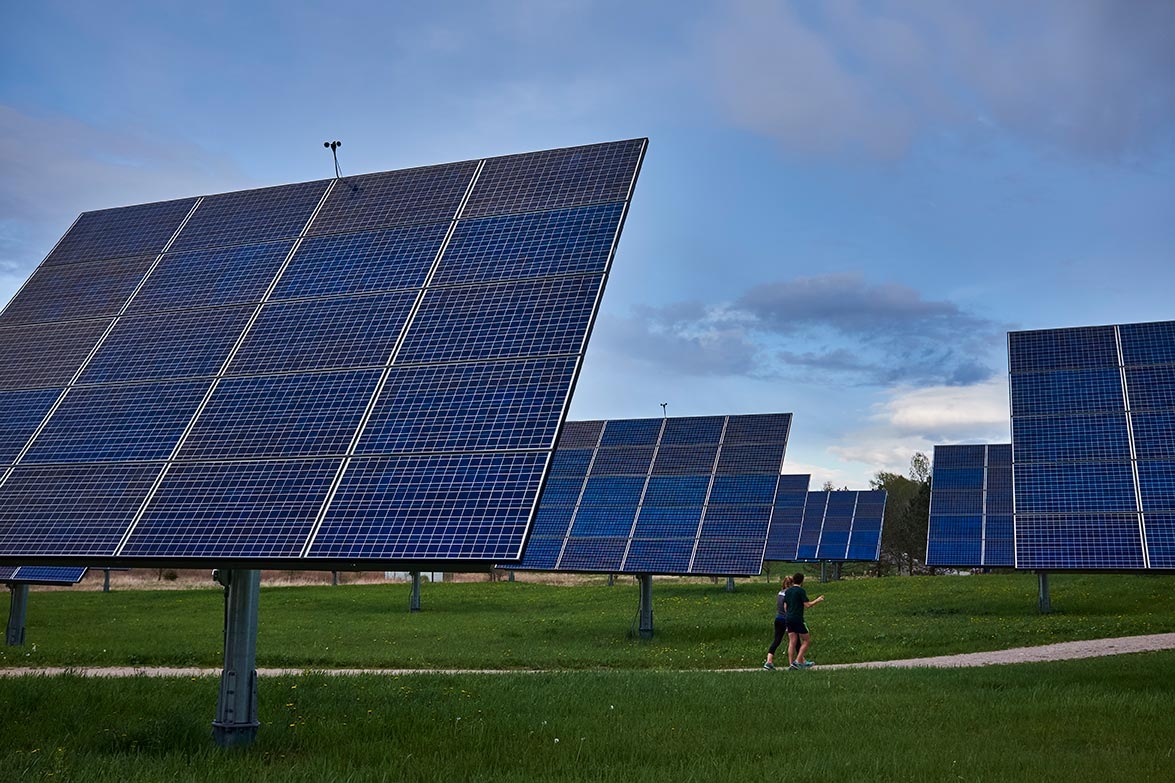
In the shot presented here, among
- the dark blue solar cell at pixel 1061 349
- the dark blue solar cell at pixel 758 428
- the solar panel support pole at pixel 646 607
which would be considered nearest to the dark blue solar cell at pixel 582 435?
the dark blue solar cell at pixel 758 428

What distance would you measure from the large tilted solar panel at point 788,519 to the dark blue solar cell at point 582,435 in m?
17.6

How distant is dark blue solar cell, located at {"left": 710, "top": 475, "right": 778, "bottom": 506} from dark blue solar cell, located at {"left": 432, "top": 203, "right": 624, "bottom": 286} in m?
16.5

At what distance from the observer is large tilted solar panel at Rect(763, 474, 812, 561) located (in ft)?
181

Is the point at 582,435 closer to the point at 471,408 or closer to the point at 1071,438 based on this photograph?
the point at 1071,438

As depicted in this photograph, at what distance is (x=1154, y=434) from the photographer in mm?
24875

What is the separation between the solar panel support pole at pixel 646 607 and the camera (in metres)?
26.3

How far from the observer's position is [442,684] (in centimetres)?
1499

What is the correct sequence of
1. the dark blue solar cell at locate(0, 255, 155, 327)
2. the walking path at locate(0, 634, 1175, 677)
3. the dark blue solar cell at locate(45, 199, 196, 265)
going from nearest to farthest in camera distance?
the dark blue solar cell at locate(0, 255, 155, 327)
the dark blue solar cell at locate(45, 199, 196, 265)
the walking path at locate(0, 634, 1175, 677)

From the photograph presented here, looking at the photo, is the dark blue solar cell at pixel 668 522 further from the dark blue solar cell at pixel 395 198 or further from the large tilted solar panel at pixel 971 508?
the dark blue solar cell at pixel 395 198

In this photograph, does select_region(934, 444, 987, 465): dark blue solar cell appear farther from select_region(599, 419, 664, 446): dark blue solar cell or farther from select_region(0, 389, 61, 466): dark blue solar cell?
select_region(0, 389, 61, 466): dark blue solar cell

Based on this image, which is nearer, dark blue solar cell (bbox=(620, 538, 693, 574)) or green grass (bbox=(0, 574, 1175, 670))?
green grass (bbox=(0, 574, 1175, 670))

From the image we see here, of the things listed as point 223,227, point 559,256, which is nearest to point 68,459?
point 223,227

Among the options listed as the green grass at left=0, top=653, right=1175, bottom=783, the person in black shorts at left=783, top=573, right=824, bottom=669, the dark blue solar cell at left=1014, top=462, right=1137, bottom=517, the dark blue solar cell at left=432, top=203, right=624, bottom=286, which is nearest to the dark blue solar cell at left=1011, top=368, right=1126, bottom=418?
the dark blue solar cell at left=1014, top=462, right=1137, bottom=517

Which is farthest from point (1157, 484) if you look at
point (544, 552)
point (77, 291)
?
point (77, 291)
